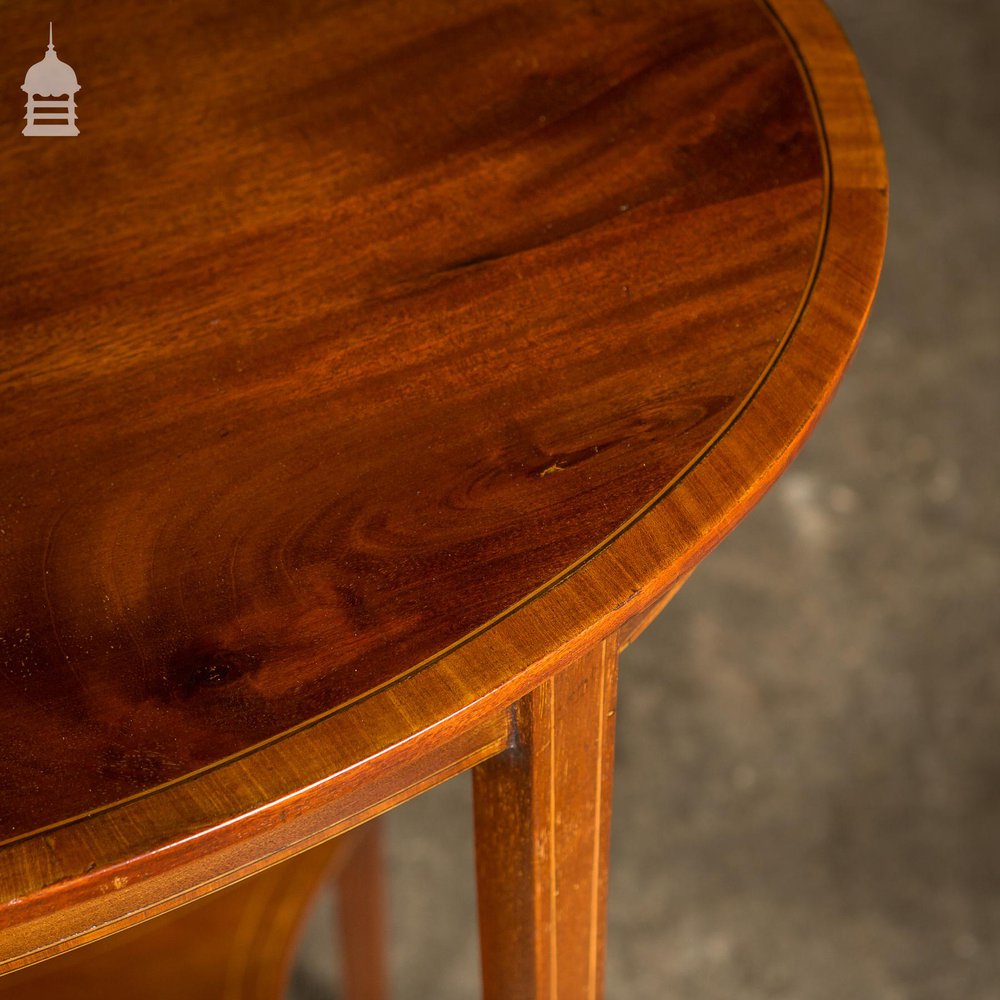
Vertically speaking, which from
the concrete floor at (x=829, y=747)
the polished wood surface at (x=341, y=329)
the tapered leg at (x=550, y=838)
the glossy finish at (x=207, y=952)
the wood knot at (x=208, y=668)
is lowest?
the concrete floor at (x=829, y=747)

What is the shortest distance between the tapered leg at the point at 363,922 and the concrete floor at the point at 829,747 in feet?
0.36

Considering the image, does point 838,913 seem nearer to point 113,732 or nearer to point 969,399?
point 969,399

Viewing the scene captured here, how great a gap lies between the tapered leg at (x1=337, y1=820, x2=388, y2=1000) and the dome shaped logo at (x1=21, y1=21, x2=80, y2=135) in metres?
0.52

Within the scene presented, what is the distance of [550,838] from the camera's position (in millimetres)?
503

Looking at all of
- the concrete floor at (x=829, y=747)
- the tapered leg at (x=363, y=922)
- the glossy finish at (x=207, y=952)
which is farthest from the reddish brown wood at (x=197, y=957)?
the concrete floor at (x=829, y=747)

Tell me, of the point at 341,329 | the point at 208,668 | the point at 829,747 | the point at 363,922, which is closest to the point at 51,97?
the point at 341,329

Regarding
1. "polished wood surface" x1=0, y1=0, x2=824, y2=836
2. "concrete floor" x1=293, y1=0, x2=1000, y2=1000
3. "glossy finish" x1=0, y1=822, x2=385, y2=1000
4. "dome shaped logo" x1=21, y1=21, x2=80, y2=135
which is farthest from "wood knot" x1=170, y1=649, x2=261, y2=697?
"concrete floor" x1=293, y1=0, x2=1000, y2=1000

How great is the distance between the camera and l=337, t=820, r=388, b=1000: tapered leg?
36.7 inches

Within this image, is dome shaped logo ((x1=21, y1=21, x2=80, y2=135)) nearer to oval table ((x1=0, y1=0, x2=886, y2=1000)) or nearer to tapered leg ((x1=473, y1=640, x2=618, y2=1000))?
oval table ((x1=0, y1=0, x2=886, y2=1000))

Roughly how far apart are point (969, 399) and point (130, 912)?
3.75ft

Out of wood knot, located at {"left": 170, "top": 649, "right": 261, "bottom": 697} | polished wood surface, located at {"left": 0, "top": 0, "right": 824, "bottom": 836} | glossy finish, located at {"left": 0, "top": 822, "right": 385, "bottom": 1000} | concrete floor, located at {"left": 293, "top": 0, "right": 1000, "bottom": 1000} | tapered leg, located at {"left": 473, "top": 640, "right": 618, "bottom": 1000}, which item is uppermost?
polished wood surface, located at {"left": 0, "top": 0, "right": 824, "bottom": 836}

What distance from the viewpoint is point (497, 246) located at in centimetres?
52

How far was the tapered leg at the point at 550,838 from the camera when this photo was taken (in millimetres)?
460

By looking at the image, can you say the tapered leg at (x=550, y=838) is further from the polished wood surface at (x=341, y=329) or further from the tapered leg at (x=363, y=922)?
the tapered leg at (x=363, y=922)
